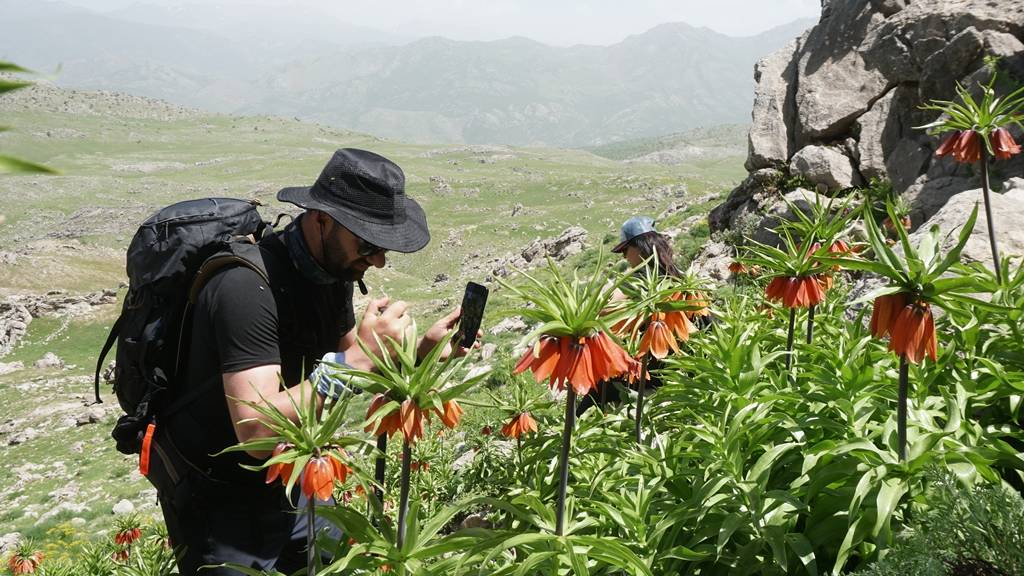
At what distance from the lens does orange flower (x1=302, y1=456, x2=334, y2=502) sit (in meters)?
1.83

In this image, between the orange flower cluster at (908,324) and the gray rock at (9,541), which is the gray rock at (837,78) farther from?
the gray rock at (9,541)

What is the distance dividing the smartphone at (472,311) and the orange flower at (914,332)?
4.43 feet

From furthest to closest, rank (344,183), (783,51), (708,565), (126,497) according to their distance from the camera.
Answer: (783,51)
(126,497)
(344,183)
(708,565)

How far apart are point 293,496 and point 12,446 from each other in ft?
53.6

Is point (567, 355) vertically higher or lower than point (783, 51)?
lower

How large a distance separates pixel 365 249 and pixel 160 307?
2.96 ft

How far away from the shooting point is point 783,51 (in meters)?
14.8

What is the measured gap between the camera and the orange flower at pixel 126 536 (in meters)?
4.67

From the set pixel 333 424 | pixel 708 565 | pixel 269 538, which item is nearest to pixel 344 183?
pixel 333 424

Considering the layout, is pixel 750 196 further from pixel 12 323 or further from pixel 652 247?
pixel 12 323

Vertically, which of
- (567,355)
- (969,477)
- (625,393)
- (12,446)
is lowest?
(12,446)

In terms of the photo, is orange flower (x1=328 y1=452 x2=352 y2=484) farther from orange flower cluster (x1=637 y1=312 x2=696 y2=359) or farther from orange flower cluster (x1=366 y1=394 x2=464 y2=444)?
orange flower cluster (x1=637 y1=312 x2=696 y2=359)

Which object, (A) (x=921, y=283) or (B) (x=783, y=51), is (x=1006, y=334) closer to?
(A) (x=921, y=283)

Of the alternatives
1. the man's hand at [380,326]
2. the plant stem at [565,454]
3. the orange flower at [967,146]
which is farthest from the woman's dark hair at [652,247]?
the plant stem at [565,454]
